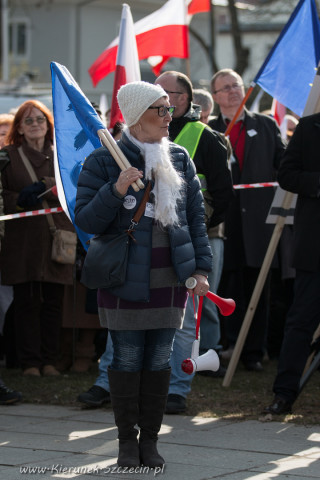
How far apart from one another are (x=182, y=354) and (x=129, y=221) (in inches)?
80.7

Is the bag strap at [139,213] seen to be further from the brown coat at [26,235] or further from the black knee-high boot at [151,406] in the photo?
the brown coat at [26,235]

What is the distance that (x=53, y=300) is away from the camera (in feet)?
27.2

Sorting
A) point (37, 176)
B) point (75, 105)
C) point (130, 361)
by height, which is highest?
point (75, 105)

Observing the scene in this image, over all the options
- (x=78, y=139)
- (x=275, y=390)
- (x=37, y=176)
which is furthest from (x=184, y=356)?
(x=37, y=176)

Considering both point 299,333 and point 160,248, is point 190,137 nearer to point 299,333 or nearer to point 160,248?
point 299,333

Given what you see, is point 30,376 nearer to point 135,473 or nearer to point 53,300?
point 53,300

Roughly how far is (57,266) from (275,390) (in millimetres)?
2517

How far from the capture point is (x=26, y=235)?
8.04 m

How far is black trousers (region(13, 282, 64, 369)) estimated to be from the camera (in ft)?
26.8

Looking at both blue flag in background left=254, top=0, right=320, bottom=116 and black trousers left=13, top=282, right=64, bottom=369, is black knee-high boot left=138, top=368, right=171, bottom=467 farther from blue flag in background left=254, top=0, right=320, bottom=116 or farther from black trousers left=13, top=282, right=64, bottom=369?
blue flag in background left=254, top=0, right=320, bottom=116

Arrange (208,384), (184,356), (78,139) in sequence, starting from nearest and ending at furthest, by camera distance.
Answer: (78,139), (184,356), (208,384)

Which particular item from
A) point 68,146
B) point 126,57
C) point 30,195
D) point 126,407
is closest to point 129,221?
point 126,407

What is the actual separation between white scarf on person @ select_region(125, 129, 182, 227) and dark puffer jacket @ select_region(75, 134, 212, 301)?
60 mm

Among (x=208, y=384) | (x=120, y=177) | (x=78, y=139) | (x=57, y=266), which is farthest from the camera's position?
(x=57, y=266)
